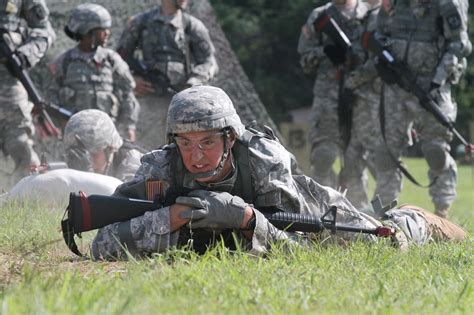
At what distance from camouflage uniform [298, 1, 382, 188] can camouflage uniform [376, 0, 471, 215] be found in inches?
44.5

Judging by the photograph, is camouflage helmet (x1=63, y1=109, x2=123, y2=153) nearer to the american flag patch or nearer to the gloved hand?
the american flag patch

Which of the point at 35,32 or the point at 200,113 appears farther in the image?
the point at 35,32

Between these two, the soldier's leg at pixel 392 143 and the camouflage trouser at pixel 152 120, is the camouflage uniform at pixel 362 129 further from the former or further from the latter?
the camouflage trouser at pixel 152 120

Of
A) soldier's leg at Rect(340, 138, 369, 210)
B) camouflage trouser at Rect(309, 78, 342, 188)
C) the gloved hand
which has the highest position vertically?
the gloved hand

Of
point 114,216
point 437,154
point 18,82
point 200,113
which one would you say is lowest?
point 437,154

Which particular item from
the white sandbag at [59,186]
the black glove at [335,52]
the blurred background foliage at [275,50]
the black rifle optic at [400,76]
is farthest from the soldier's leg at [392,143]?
the blurred background foliage at [275,50]

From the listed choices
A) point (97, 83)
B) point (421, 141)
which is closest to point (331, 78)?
point (421, 141)

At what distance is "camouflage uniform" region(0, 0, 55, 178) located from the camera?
10852 millimetres

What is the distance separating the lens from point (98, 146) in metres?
9.31

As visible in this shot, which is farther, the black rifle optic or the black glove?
the black glove

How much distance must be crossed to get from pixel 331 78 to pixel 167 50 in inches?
64.6

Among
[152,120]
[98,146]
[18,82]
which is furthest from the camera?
[152,120]

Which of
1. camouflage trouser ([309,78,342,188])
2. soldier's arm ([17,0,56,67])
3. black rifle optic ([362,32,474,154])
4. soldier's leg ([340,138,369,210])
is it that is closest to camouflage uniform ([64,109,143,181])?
soldier's arm ([17,0,56,67])

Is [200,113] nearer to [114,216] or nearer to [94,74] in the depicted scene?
[114,216]
